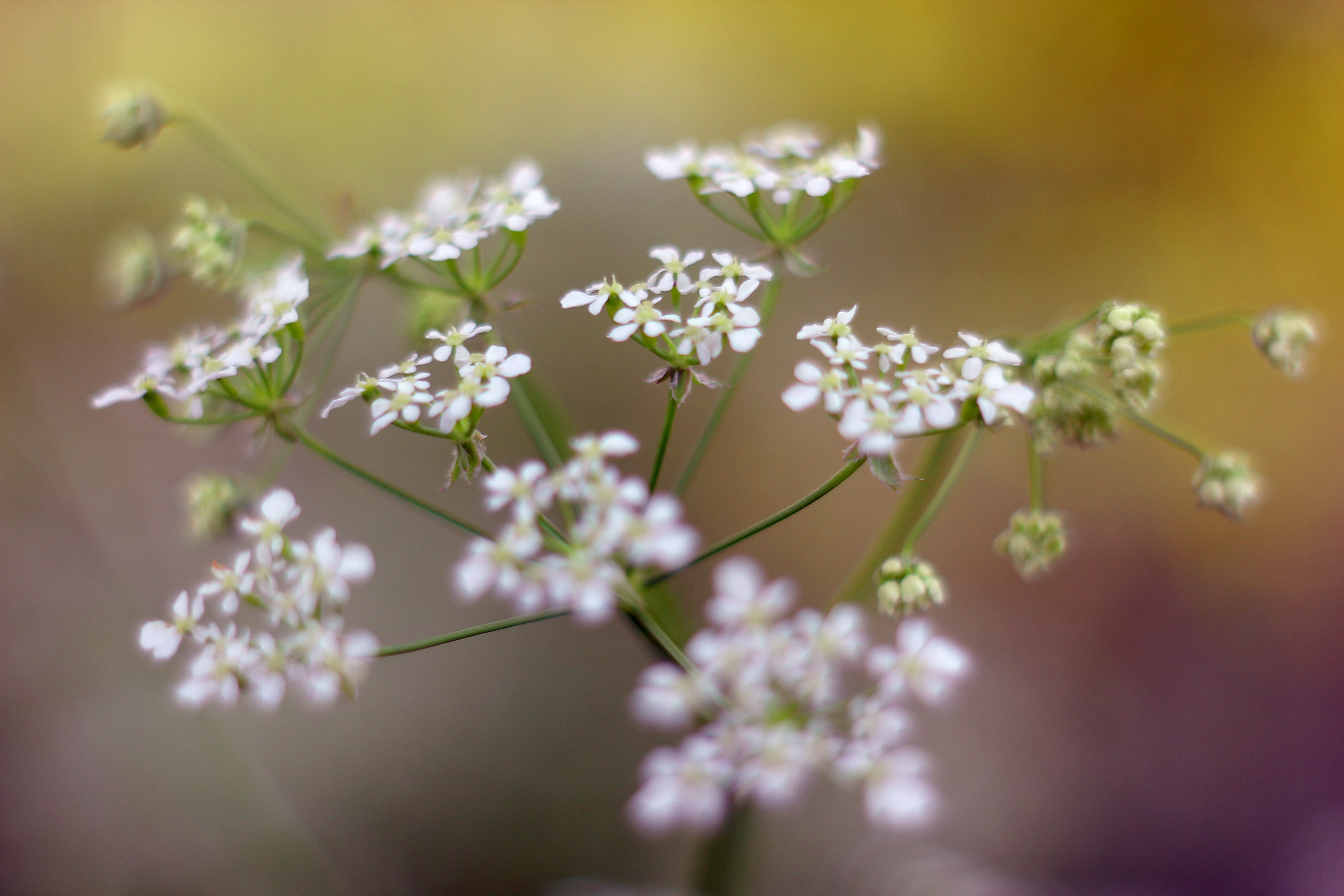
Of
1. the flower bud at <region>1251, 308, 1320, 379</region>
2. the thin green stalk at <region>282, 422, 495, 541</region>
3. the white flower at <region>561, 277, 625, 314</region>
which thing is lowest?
the thin green stalk at <region>282, 422, 495, 541</region>

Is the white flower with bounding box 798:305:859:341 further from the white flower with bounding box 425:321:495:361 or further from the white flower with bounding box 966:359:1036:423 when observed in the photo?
the white flower with bounding box 425:321:495:361

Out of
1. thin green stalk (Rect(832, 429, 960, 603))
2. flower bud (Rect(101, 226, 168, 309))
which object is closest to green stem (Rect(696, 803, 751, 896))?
thin green stalk (Rect(832, 429, 960, 603))

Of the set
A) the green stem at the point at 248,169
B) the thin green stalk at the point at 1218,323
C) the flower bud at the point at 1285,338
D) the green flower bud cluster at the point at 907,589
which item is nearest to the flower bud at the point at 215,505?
the green stem at the point at 248,169

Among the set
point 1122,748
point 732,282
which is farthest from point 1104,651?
Answer: point 732,282

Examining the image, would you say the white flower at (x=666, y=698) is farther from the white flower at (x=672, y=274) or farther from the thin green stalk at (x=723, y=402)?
the white flower at (x=672, y=274)

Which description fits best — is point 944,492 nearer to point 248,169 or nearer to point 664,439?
point 664,439
